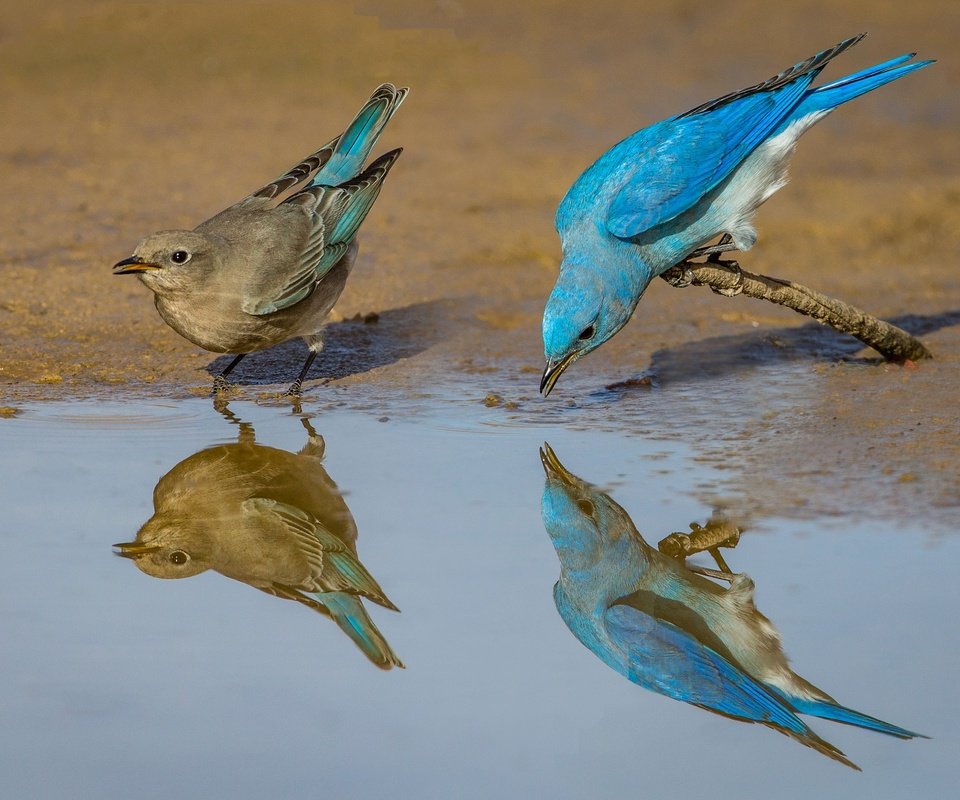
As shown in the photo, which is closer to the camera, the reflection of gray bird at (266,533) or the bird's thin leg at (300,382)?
the reflection of gray bird at (266,533)

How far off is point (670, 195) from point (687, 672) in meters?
2.72

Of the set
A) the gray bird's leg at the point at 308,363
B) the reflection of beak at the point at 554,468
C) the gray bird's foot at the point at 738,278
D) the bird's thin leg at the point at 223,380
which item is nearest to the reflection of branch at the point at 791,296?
the gray bird's foot at the point at 738,278

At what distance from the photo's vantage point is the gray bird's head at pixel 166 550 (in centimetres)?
475

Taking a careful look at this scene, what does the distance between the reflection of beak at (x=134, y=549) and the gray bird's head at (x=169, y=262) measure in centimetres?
184

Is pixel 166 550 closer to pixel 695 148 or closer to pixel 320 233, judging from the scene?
pixel 320 233

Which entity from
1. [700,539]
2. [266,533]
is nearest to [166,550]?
[266,533]

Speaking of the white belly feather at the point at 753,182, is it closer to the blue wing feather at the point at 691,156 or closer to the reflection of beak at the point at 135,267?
the blue wing feather at the point at 691,156

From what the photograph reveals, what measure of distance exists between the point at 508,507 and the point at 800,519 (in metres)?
1.11

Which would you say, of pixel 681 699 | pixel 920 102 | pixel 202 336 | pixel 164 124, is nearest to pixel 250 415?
pixel 202 336

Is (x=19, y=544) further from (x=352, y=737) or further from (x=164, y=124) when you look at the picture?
(x=164, y=124)

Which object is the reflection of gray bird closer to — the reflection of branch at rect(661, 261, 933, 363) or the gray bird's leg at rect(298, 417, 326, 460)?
the gray bird's leg at rect(298, 417, 326, 460)

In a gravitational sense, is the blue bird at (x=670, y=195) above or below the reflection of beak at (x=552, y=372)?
above

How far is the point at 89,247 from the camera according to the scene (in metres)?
9.06

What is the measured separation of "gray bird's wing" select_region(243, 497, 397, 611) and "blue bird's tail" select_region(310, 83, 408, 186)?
2.83 metres
